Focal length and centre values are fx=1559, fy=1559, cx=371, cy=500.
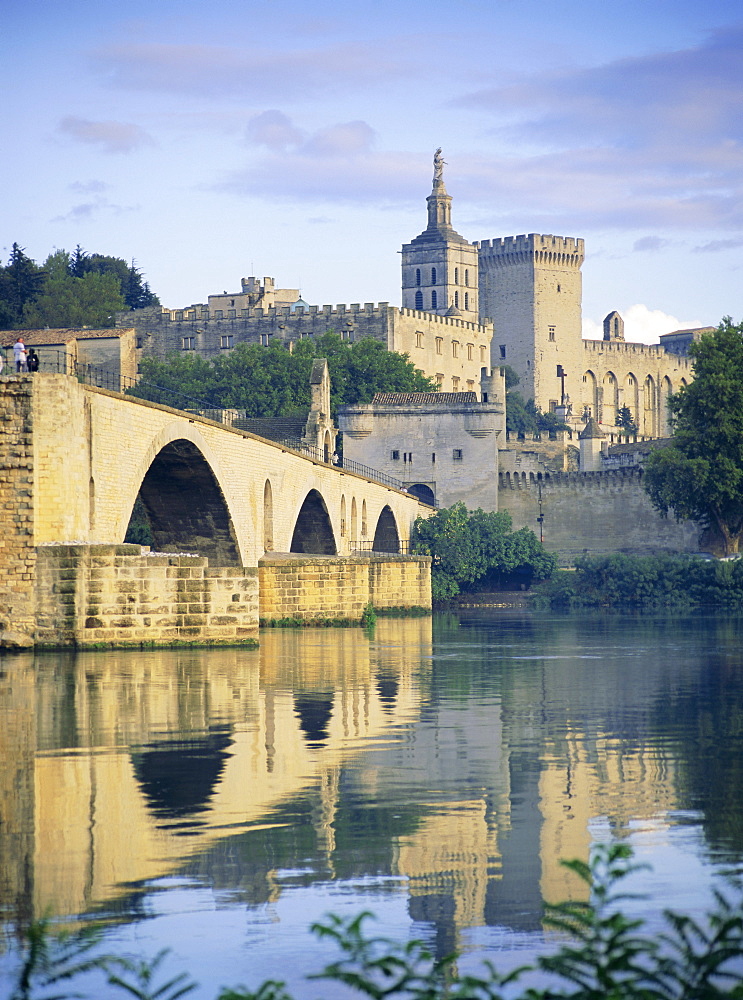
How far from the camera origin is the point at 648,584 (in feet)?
237

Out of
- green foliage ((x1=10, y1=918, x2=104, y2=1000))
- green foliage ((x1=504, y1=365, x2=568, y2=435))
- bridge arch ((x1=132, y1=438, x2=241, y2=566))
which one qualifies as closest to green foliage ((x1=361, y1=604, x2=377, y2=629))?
bridge arch ((x1=132, y1=438, x2=241, y2=566))

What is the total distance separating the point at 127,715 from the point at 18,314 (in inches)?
3280

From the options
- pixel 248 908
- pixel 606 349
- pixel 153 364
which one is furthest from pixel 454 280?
pixel 248 908

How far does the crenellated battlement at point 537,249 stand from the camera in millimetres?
143500

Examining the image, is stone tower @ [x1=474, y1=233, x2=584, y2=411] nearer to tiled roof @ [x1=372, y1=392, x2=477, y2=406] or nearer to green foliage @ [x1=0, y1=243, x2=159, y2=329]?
green foliage @ [x1=0, y1=243, x2=159, y2=329]

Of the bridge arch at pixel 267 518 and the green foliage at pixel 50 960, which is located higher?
the bridge arch at pixel 267 518

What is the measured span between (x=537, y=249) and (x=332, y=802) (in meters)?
134

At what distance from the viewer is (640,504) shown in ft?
314

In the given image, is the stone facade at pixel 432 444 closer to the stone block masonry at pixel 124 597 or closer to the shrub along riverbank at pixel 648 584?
the shrub along riverbank at pixel 648 584

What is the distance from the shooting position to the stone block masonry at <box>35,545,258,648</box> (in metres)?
28.2

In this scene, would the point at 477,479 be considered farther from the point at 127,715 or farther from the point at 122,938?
the point at 122,938

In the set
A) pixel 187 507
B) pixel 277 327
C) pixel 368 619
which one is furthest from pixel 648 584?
pixel 277 327

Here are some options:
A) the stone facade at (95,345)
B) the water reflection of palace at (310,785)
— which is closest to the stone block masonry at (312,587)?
the water reflection of palace at (310,785)

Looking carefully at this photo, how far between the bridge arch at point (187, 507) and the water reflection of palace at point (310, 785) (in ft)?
53.2
